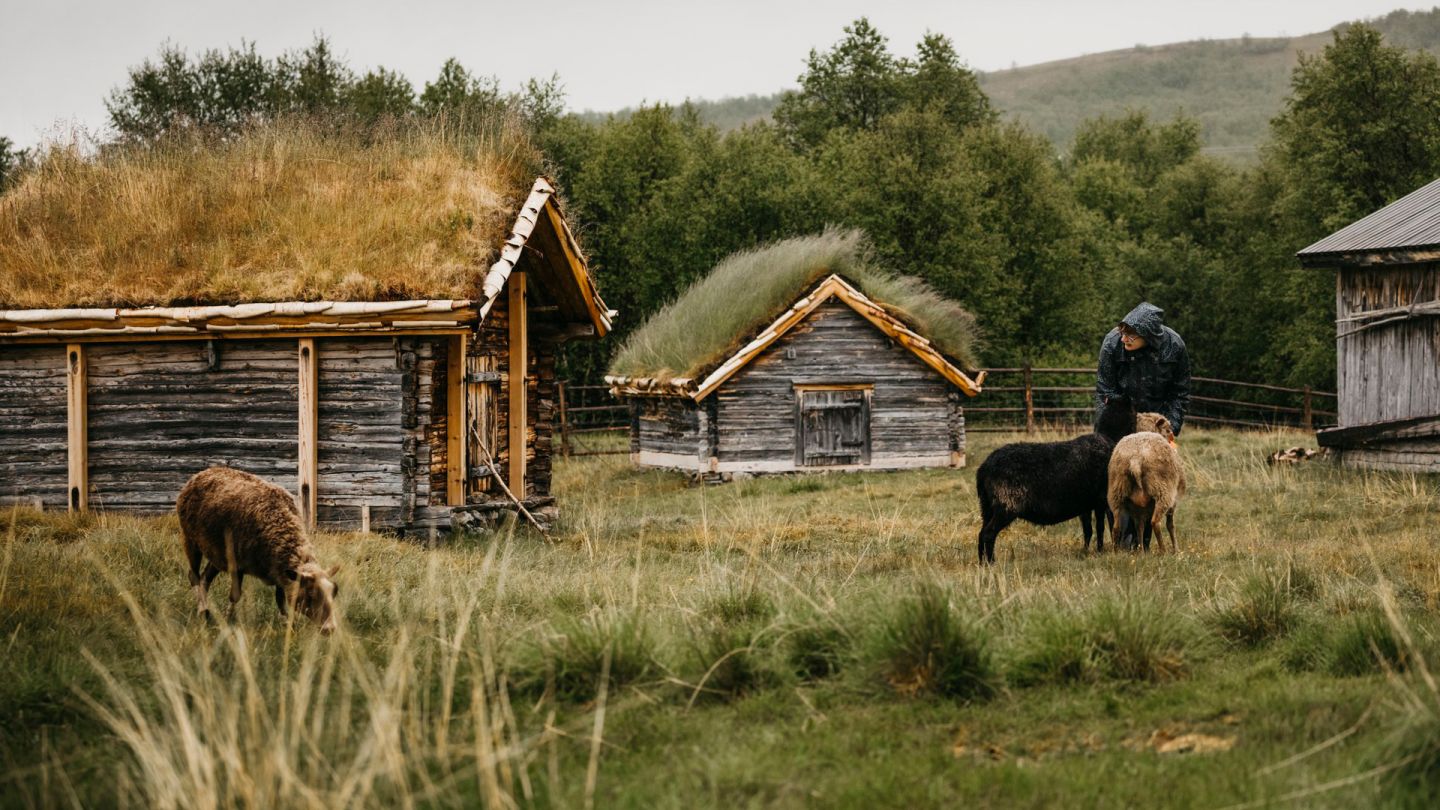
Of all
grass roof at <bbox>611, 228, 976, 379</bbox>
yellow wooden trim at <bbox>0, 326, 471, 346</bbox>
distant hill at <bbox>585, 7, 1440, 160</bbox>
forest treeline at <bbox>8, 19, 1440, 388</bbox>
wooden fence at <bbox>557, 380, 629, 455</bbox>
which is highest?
distant hill at <bbox>585, 7, 1440, 160</bbox>

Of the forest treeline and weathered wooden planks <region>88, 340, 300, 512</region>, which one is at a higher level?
the forest treeline

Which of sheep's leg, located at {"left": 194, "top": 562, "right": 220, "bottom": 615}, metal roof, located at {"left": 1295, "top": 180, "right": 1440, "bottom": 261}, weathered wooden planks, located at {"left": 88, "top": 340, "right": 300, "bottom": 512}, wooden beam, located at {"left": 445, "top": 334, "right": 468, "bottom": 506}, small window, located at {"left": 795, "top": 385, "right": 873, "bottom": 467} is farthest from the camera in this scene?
small window, located at {"left": 795, "top": 385, "right": 873, "bottom": 467}

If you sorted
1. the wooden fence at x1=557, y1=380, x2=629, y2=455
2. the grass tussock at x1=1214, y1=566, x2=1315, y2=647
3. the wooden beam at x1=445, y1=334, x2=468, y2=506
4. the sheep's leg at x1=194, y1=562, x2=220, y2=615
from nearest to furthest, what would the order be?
the grass tussock at x1=1214, y1=566, x2=1315, y2=647 < the sheep's leg at x1=194, y1=562, x2=220, y2=615 < the wooden beam at x1=445, y1=334, x2=468, y2=506 < the wooden fence at x1=557, y1=380, x2=629, y2=455

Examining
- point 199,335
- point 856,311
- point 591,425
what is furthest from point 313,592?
point 591,425

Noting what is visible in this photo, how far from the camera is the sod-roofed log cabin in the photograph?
42.9 feet

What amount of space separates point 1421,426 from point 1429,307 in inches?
65.2

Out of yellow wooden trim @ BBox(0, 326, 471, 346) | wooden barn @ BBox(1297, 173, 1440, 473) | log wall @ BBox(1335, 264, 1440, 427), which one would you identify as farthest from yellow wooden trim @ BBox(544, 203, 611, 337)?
log wall @ BBox(1335, 264, 1440, 427)

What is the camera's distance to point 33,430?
14109 mm

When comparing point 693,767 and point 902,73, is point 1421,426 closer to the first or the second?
point 693,767

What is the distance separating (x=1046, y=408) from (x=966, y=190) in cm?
1242

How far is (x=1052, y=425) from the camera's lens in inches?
1286

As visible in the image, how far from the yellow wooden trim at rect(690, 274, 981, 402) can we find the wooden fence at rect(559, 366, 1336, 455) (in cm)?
351

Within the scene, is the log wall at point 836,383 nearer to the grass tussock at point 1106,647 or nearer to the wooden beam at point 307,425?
the wooden beam at point 307,425

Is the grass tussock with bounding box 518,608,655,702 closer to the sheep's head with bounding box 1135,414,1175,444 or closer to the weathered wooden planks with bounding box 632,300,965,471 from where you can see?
the sheep's head with bounding box 1135,414,1175,444
